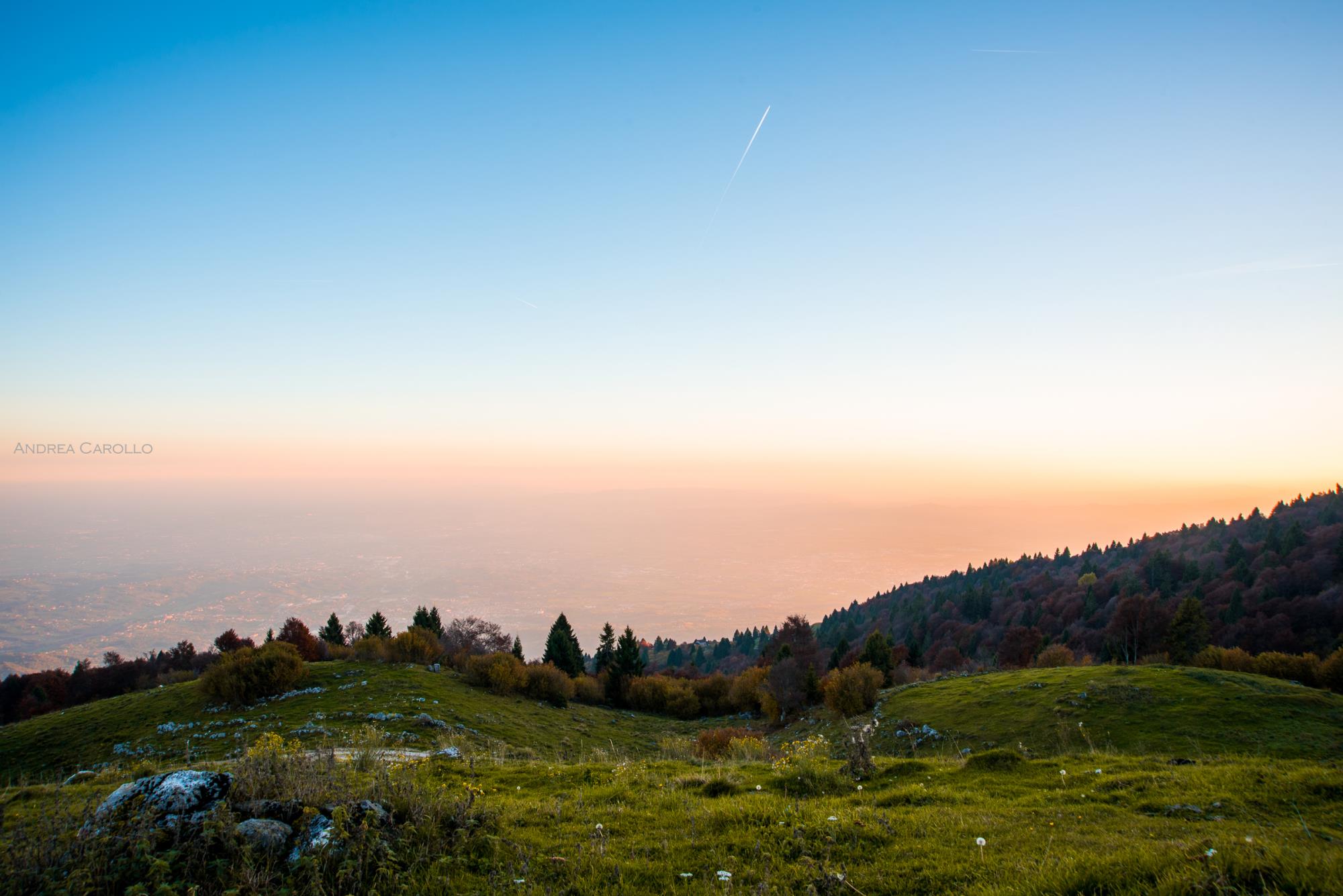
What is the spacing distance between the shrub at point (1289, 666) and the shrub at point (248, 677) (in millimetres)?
61523

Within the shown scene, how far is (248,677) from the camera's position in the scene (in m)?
32.0

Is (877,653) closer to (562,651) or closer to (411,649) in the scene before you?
(562,651)

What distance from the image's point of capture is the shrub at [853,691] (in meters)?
39.9

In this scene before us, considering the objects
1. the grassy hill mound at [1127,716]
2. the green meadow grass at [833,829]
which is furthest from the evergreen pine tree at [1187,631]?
the green meadow grass at [833,829]

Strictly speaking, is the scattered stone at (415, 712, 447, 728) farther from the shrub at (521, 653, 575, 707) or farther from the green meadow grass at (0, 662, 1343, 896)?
the shrub at (521, 653, 575, 707)

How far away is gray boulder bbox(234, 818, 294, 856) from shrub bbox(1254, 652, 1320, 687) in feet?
166

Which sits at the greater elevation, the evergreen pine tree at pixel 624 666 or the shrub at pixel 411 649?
the shrub at pixel 411 649

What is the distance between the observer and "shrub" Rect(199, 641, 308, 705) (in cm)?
3153

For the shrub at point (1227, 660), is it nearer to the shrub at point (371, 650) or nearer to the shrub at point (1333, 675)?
the shrub at point (1333, 675)

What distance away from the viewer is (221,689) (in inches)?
1253

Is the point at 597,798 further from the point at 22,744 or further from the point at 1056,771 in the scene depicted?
the point at 22,744

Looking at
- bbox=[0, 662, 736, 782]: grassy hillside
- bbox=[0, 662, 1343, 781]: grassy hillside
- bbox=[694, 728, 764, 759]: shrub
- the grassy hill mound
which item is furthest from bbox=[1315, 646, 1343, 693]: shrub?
bbox=[0, 662, 736, 782]: grassy hillside

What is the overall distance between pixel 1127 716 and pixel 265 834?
34.2m

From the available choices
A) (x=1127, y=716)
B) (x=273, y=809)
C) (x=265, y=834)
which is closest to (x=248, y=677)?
(x=273, y=809)
